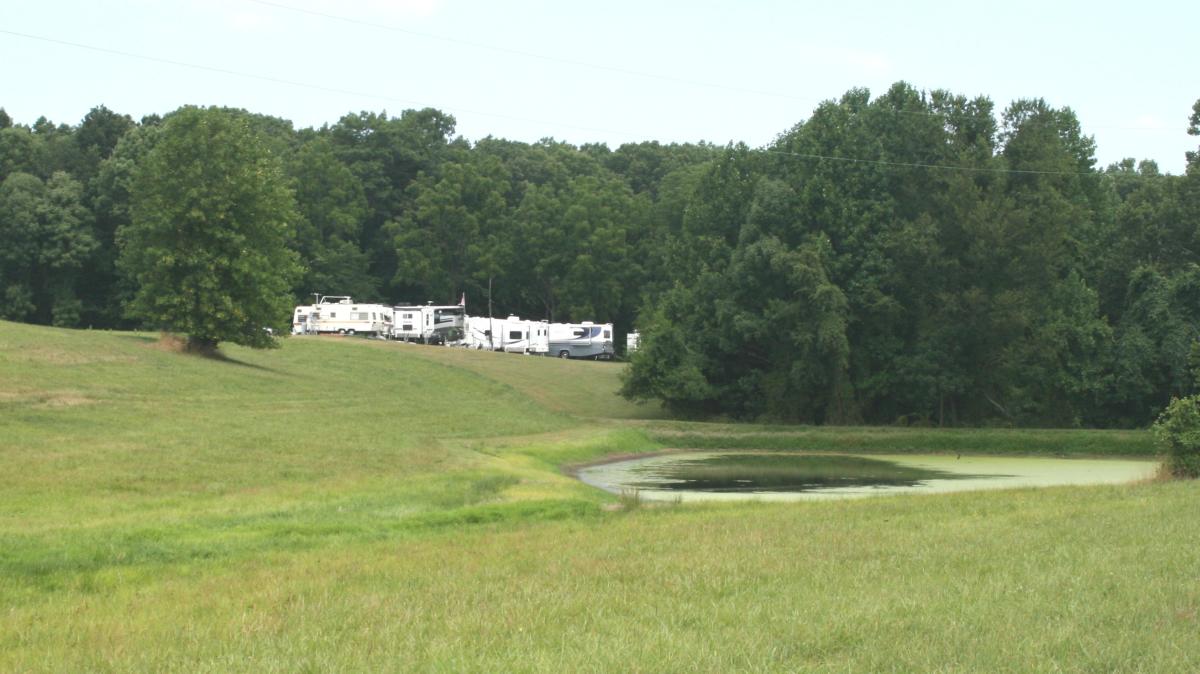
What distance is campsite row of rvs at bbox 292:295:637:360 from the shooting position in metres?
87.9

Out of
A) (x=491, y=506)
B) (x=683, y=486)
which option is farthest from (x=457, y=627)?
(x=683, y=486)

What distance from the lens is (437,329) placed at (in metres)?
89.3

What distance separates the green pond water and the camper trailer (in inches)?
1782

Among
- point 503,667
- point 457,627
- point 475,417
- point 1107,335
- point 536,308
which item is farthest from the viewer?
point 536,308

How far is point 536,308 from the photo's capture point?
364ft

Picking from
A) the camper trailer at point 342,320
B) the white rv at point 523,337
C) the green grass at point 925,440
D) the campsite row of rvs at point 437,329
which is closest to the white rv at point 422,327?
the campsite row of rvs at point 437,329

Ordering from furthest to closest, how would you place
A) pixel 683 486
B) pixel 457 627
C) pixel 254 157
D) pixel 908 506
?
pixel 254 157 → pixel 683 486 → pixel 908 506 → pixel 457 627

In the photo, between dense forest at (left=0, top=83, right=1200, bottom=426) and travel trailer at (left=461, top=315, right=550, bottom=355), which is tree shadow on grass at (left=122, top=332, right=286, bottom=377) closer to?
dense forest at (left=0, top=83, right=1200, bottom=426)

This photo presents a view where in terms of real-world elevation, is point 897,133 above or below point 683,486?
above

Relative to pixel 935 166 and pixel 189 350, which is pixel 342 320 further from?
pixel 935 166

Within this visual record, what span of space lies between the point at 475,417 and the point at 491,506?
25439mm

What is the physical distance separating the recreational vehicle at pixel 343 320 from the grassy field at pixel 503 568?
2148 inches

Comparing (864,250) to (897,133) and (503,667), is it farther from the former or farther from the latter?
(503,667)

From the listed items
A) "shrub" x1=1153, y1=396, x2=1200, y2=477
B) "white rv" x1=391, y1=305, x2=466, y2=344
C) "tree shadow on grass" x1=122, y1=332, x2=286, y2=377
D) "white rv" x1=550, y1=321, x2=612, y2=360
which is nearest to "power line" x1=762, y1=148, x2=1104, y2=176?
"white rv" x1=550, y1=321, x2=612, y2=360
